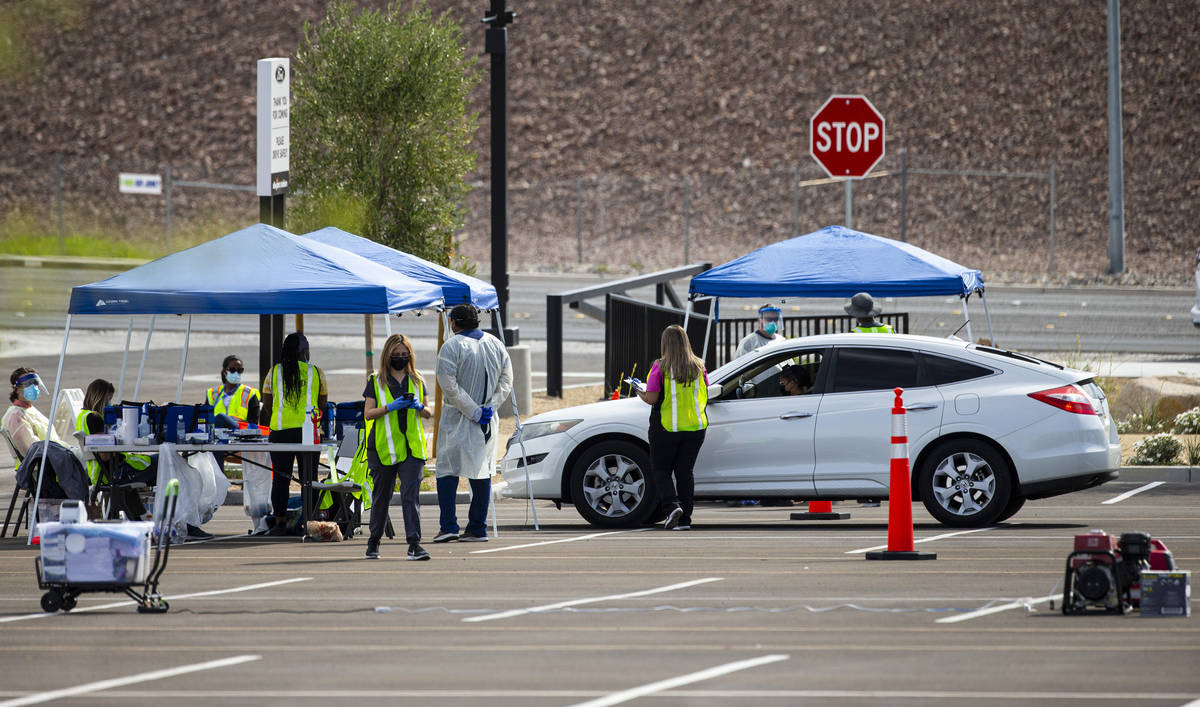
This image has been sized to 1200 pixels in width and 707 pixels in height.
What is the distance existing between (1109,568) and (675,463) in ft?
15.7

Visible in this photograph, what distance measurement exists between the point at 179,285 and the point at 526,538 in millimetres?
3170

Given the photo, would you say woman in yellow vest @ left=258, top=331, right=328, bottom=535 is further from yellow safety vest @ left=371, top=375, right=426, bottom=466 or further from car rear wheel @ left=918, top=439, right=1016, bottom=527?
car rear wheel @ left=918, top=439, right=1016, bottom=527

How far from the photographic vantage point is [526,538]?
42.7ft

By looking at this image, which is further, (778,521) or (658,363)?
(778,521)

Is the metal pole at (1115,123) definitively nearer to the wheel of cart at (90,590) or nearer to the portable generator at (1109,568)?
the portable generator at (1109,568)

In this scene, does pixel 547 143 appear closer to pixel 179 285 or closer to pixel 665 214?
pixel 665 214

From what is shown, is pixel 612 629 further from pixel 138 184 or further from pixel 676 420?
pixel 138 184

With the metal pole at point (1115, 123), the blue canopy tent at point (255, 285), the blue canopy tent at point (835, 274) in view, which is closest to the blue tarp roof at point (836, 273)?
the blue canopy tent at point (835, 274)

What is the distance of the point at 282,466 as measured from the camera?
1338 centimetres

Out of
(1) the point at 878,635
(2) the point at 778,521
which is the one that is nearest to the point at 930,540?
(2) the point at 778,521

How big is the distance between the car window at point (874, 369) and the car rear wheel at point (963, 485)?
637 mm

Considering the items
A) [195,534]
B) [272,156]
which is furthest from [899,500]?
[272,156]

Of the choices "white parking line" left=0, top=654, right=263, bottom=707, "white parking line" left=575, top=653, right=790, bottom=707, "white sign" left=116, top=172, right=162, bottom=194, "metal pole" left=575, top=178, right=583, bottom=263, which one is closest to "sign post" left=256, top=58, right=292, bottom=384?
"white parking line" left=0, top=654, right=263, bottom=707

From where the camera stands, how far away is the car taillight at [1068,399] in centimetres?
1304
